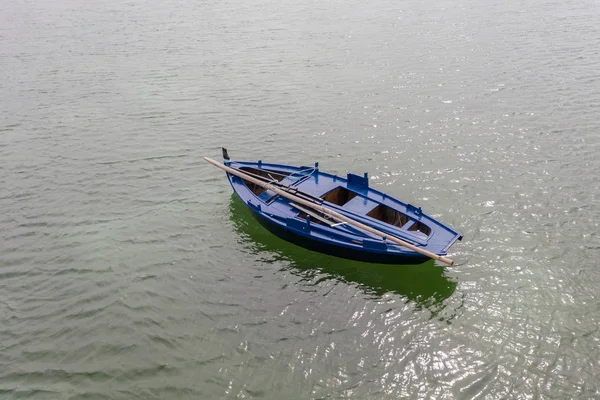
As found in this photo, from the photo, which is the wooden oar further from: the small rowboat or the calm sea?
the calm sea

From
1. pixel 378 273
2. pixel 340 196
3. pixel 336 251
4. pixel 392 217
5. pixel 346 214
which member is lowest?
pixel 378 273

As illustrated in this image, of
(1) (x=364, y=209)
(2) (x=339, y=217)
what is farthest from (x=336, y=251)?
(1) (x=364, y=209)

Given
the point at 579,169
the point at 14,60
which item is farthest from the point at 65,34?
the point at 579,169

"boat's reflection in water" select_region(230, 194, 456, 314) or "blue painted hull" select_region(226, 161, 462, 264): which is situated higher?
"blue painted hull" select_region(226, 161, 462, 264)

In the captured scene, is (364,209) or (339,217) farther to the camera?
(364,209)

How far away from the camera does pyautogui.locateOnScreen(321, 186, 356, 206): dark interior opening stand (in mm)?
20666

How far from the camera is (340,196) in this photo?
21.0m

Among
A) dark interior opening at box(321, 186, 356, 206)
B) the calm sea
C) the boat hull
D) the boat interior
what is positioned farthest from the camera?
dark interior opening at box(321, 186, 356, 206)

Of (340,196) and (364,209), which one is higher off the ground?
(340,196)

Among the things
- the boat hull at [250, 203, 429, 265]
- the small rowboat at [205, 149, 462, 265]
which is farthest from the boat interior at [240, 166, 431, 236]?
the boat hull at [250, 203, 429, 265]

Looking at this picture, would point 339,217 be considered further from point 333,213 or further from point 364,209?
point 364,209

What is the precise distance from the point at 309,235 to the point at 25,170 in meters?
17.7

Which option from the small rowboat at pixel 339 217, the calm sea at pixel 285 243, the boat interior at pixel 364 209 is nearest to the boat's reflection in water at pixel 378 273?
the calm sea at pixel 285 243

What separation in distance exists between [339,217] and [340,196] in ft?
8.73
